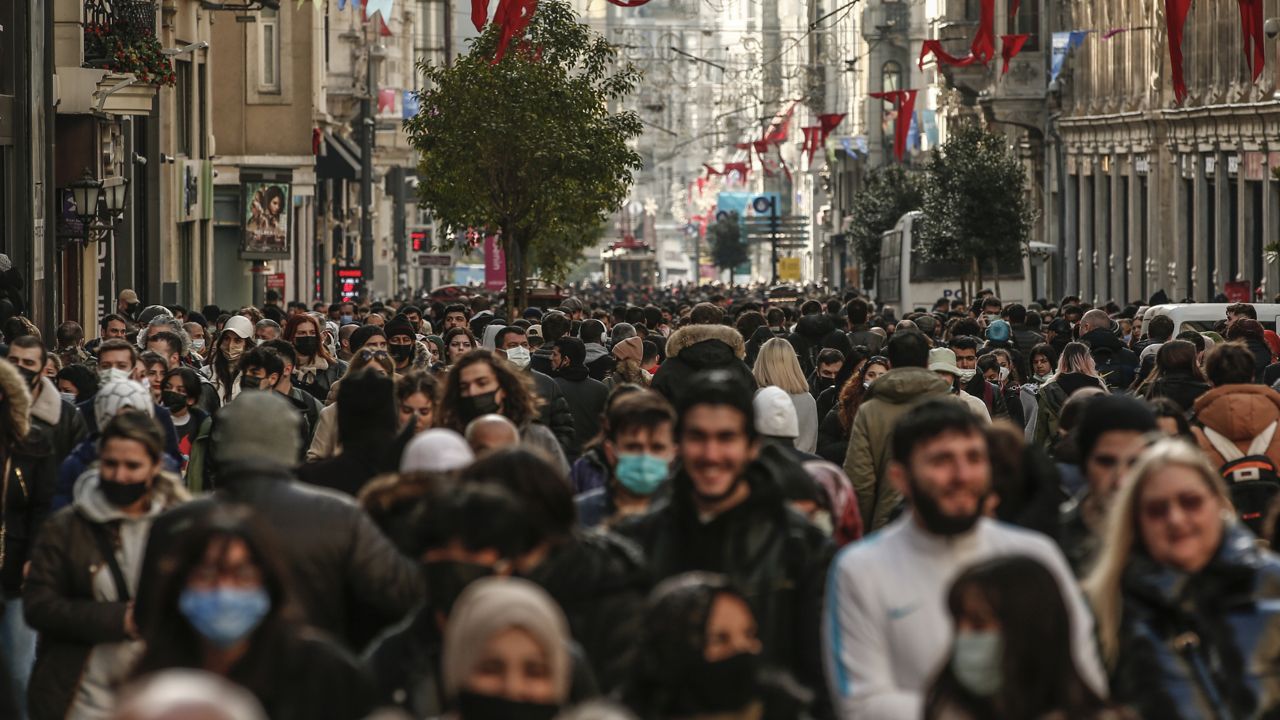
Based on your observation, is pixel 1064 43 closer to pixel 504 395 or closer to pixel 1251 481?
pixel 1251 481

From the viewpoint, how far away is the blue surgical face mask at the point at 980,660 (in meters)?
5.01

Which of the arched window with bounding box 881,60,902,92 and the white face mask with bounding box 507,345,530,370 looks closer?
the white face mask with bounding box 507,345,530,370

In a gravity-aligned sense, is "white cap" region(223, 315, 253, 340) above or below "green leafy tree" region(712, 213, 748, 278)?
below

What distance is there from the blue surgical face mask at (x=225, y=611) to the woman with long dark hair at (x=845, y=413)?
305 inches

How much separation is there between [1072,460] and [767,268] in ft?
514

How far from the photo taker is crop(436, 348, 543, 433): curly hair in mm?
9859

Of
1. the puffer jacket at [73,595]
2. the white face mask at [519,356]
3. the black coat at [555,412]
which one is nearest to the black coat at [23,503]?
the puffer jacket at [73,595]

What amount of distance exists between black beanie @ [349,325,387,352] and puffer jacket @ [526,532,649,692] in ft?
31.3

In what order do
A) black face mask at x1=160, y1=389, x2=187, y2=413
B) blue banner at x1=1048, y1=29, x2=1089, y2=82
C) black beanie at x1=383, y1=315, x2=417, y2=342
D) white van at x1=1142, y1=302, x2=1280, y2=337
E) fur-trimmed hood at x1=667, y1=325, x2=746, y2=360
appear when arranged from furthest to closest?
blue banner at x1=1048, y1=29, x2=1089, y2=82
white van at x1=1142, y1=302, x2=1280, y2=337
black beanie at x1=383, y1=315, x2=417, y2=342
fur-trimmed hood at x1=667, y1=325, x2=746, y2=360
black face mask at x1=160, y1=389, x2=187, y2=413

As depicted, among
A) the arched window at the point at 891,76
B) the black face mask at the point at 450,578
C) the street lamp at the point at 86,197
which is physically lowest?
the black face mask at the point at 450,578

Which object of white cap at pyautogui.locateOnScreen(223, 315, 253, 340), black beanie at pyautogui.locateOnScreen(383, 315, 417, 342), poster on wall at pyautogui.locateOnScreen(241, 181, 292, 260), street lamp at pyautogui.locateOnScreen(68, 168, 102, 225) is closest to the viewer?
black beanie at pyautogui.locateOnScreen(383, 315, 417, 342)

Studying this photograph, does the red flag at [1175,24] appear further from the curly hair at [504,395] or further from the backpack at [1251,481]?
the curly hair at [504,395]

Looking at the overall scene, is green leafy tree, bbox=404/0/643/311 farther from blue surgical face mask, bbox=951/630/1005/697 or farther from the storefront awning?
blue surgical face mask, bbox=951/630/1005/697

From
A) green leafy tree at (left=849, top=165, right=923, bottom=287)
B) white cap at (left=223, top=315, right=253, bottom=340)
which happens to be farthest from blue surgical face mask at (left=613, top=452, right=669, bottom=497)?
green leafy tree at (left=849, top=165, right=923, bottom=287)
